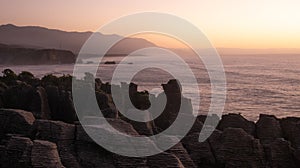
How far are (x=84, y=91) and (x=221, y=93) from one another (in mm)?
57816

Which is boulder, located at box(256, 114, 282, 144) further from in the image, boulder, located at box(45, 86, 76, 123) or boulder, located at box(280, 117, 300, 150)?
boulder, located at box(45, 86, 76, 123)

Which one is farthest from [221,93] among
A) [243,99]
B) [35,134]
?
[35,134]

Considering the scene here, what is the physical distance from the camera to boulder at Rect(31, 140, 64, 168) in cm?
1802

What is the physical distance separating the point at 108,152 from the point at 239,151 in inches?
341

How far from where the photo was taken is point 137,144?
66.5 ft

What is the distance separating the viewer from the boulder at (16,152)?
19312 millimetres

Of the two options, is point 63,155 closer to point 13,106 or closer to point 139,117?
point 139,117

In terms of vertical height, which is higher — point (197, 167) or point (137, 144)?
point (137, 144)

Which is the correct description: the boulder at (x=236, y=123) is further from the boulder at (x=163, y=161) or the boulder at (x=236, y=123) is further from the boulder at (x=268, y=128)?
the boulder at (x=163, y=161)

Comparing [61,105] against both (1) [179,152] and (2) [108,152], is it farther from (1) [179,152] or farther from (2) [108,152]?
(2) [108,152]

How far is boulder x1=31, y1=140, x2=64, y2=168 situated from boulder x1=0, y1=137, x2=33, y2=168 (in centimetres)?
51

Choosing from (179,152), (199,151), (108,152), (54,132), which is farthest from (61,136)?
(199,151)

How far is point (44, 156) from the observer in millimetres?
18422

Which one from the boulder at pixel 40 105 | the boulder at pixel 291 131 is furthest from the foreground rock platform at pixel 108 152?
the boulder at pixel 40 105
